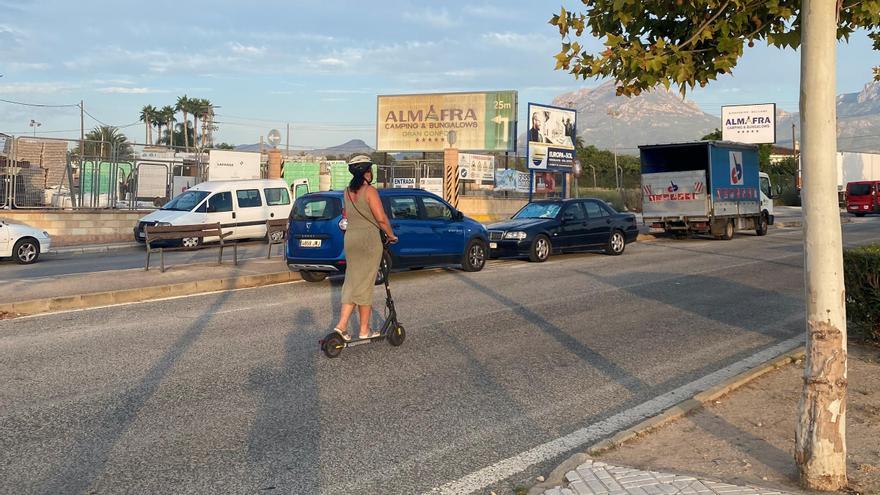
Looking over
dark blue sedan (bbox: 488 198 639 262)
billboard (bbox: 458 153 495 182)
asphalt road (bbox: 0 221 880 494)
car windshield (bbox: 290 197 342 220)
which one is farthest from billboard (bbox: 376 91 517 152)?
asphalt road (bbox: 0 221 880 494)

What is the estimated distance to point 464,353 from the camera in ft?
28.1

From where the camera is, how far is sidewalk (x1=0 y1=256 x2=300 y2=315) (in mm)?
11719

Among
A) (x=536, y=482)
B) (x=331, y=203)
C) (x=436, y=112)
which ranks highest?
(x=436, y=112)

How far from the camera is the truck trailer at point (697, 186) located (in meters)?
25.5

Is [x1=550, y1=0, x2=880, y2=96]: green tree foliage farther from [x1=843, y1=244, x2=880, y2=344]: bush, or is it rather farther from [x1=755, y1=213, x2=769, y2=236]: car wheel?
[x1=755, y1=213, x2=769, y2=236]: car wheel

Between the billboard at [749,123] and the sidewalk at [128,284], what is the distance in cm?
5090

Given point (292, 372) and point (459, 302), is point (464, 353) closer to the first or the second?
point (292, 372)

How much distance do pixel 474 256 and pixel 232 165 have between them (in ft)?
55.1

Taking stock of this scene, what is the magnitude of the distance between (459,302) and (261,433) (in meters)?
6.60

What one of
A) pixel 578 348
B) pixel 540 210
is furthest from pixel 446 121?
pixel 578 348

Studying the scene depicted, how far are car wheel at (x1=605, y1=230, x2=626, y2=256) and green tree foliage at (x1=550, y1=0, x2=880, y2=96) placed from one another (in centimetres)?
1389

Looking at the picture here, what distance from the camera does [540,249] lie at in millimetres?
19016

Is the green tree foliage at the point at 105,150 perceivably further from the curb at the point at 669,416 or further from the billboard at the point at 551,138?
the curb at the point at 669,416

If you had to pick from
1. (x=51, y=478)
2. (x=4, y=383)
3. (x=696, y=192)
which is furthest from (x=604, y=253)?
(x=51, y=478)
